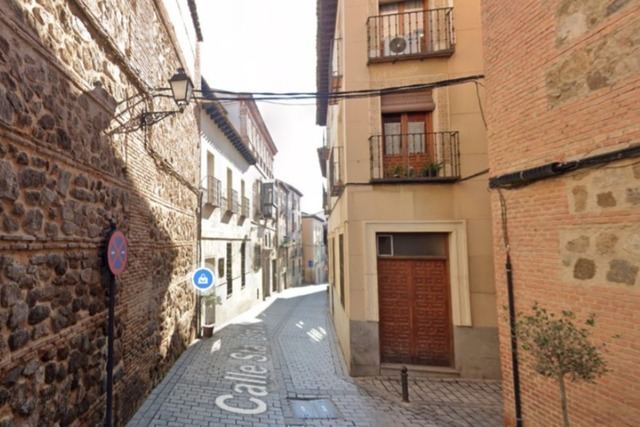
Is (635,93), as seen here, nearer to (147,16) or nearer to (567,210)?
(567,210)

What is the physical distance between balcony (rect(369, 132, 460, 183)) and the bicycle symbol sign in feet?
15.4

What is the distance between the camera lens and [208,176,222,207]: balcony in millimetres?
9898

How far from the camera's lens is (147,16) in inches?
224

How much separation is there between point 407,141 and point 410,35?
237 cm

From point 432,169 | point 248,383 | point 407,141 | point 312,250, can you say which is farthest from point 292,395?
point 312,250

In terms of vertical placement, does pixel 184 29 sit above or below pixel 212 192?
above

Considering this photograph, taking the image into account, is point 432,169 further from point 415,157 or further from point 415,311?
point 415,311

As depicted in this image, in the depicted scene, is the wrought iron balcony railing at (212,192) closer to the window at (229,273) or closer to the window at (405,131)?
the window at (229,273)

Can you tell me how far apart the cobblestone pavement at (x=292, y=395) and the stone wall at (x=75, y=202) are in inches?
25.3

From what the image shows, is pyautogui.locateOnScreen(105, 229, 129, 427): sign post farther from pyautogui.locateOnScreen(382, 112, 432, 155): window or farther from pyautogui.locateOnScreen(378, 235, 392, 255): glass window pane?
pyautogui.locateOnScreen(382, 112, 432, 155): window

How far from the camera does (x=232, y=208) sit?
12.4m

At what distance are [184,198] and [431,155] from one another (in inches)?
237

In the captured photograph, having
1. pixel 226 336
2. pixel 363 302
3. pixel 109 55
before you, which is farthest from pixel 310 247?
pixel 109 55

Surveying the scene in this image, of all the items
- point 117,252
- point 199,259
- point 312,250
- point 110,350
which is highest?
point 117,252
